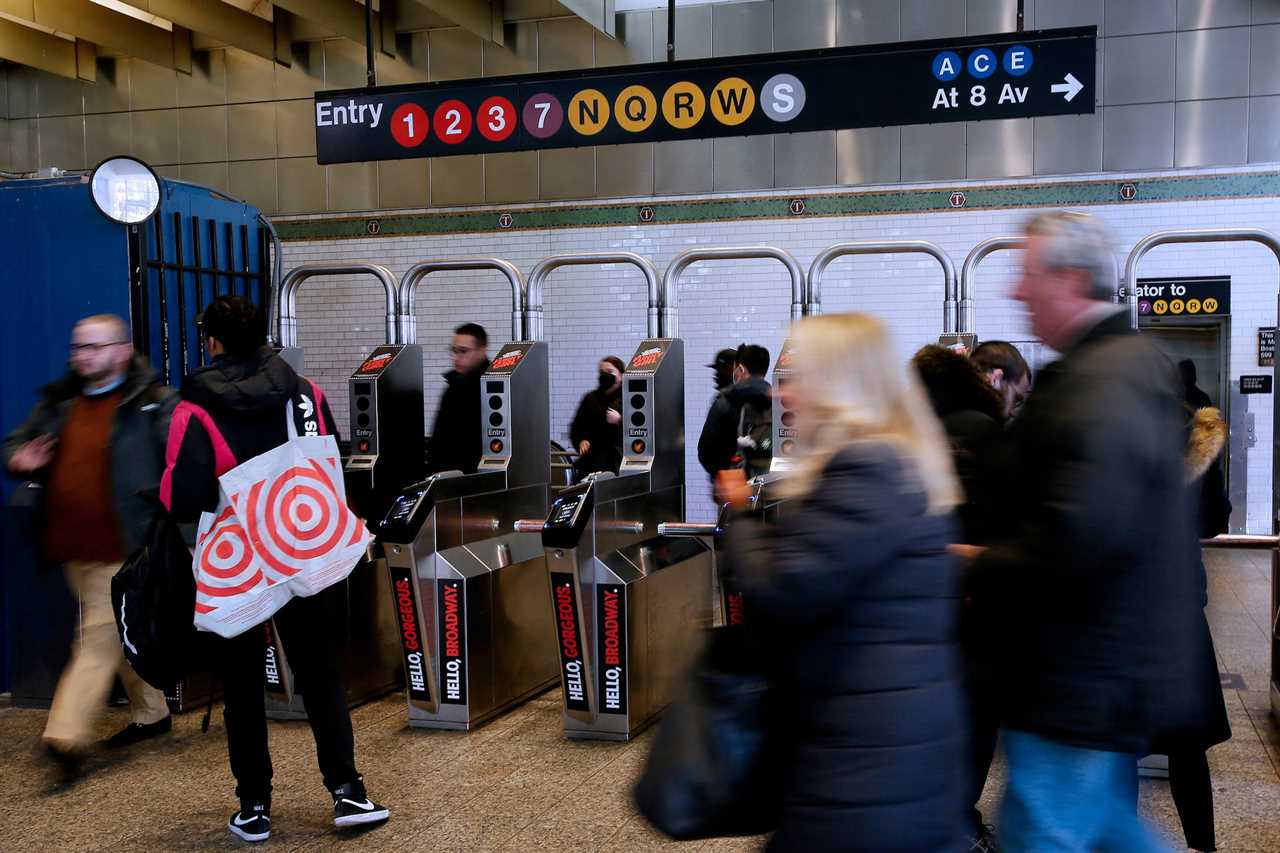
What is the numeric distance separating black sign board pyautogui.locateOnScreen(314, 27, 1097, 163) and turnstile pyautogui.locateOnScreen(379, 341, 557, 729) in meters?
1.00

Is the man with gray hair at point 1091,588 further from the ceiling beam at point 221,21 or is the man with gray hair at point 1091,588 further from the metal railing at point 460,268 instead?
the ceiling beam at point 221,21

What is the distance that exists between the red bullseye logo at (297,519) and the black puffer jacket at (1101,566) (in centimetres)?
200

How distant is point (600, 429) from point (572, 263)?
1.54 metres

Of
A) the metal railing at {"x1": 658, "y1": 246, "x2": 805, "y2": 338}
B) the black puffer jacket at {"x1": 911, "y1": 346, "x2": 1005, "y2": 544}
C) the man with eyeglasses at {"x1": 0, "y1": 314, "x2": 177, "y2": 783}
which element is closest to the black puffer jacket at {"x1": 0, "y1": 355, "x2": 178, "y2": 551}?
the man with eyeglasses at {"x1": 0, "y1": 314, "x2": 177, "y2": 783}

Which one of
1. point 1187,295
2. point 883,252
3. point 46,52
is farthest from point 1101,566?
point 46,52

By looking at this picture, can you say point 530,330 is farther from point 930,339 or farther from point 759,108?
point 930,339

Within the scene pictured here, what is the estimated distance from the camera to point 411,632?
4.52 metres

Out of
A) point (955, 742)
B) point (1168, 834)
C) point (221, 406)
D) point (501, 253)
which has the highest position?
point (501, 253)

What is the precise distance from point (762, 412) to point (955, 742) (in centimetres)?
378

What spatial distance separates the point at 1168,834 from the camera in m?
3.38

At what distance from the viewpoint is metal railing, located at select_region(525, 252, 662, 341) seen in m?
5.18

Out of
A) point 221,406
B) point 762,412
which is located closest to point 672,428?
point 762,412

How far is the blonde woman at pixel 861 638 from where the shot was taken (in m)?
1.66

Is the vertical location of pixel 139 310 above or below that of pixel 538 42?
below
